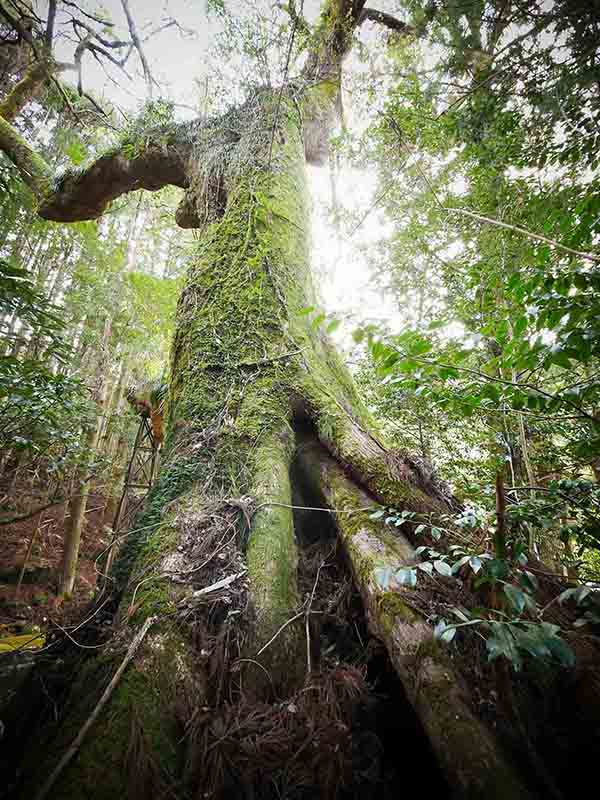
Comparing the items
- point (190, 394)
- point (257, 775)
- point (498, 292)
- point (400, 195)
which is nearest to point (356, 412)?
point (190, 394)

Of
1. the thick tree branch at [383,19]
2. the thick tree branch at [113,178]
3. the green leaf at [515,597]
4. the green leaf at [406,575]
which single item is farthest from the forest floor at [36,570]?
the thick tree branch at [383,19]

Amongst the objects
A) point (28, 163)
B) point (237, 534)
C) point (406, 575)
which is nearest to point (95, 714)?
point (237, 534)

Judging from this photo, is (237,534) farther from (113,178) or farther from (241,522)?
(113,178)

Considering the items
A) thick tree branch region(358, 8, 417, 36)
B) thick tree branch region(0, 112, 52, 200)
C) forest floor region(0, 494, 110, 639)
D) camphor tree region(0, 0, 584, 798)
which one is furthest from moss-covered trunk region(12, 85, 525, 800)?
forest floor region(0, 494, 110, 639)

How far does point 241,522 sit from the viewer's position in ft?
6.33

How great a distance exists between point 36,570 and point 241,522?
29.3ft

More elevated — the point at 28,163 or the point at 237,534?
the point at 28,163

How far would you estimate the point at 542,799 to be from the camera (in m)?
0.89

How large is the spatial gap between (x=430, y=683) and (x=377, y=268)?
6082 millimetres

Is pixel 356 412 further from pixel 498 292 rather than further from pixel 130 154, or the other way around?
pixel 130 154

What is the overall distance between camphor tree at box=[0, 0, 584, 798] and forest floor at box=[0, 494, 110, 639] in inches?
196

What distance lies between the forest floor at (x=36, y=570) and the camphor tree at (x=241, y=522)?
498 centimetres

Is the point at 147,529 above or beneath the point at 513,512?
beneath

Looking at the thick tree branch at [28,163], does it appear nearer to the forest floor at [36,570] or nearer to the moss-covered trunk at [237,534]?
the moss-covered trunk at [237,534]
